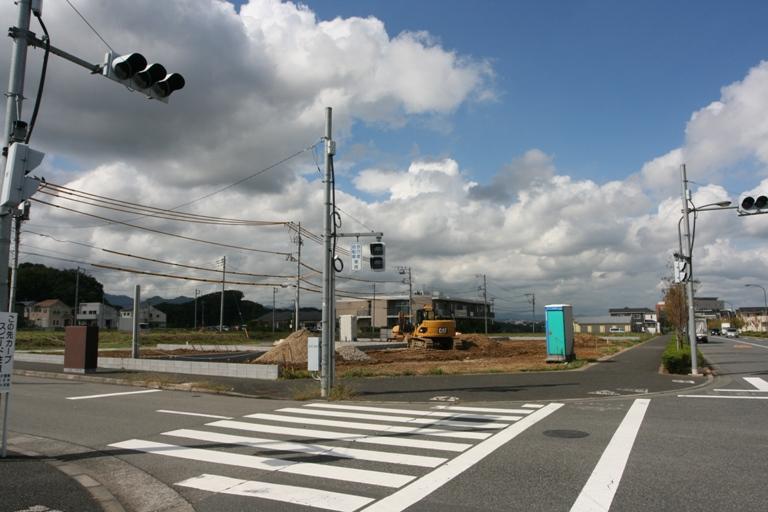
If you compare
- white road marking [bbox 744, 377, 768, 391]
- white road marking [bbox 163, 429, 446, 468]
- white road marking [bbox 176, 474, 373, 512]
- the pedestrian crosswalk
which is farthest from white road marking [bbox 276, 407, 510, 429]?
white road marking [bbox 744, 377, 768, 391]

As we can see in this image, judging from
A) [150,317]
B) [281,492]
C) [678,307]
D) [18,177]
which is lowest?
[281,492]

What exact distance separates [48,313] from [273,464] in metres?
112

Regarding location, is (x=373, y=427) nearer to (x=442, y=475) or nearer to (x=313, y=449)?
(x=313, y=449)

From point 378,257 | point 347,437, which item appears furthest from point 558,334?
point 347,437

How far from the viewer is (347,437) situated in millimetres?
9055

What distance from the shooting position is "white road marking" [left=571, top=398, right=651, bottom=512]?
550 cm

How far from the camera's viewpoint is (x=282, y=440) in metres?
8.91

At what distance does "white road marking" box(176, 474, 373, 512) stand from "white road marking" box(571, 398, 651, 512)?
227 cm

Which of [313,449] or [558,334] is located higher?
[558,334]

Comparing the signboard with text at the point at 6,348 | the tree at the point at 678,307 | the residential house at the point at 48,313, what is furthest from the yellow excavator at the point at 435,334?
the residential house at the point at 48,313

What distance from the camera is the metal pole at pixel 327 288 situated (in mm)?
14500

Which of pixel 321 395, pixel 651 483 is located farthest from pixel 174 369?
pixel 651 483

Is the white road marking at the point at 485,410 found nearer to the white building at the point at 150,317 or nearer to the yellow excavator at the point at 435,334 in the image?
the yellow excavator at the point at 435,334

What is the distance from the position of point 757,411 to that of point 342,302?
10803 cm
